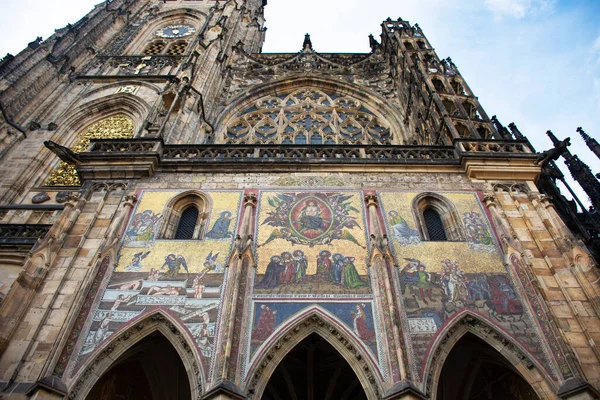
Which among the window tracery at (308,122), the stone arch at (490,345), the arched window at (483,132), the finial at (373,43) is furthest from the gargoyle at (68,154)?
the finial at (373,43)

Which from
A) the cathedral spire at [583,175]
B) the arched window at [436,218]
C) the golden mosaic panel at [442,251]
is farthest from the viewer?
the cathedral spire at [583,175]

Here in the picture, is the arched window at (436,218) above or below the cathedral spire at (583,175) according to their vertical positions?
below

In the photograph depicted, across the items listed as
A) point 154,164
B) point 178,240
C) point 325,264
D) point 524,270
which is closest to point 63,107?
point 154,164

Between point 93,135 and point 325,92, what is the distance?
28.1 feet

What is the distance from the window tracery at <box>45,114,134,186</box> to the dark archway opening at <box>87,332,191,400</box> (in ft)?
22.2

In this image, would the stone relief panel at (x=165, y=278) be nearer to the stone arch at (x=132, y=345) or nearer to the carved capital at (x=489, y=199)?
the stone arch at (x=132, y=345)

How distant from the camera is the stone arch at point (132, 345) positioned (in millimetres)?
6477

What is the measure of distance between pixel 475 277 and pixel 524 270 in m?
0.84

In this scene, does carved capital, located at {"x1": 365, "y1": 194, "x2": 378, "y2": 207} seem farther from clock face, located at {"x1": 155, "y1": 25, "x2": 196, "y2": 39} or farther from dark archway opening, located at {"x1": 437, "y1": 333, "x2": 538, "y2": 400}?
clock face, located at {"x1": 155, "y1": 25, "x2": 196, "y2": 39}

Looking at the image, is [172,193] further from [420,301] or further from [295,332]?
[420,301]

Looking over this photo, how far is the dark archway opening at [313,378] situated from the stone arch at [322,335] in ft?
6.49

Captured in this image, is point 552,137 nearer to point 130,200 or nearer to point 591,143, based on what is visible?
point 591,143

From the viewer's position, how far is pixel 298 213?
919cm

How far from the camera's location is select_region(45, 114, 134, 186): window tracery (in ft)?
44.0
